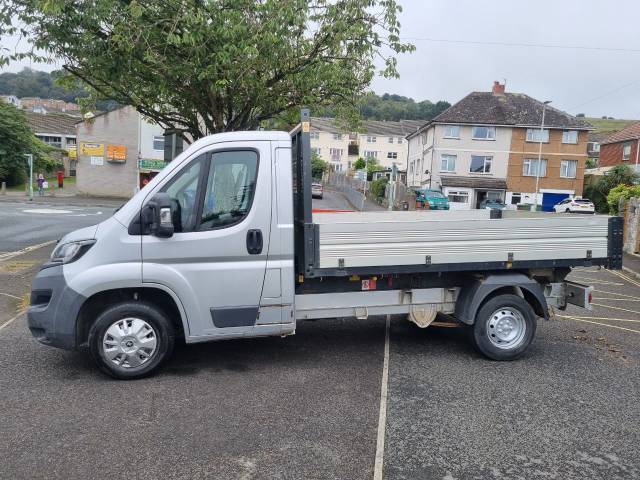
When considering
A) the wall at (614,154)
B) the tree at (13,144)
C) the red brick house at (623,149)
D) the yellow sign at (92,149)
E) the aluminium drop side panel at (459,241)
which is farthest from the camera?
the wall at (614,154)

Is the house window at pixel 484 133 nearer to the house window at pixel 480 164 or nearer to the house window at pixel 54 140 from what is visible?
the house window at pixel 480 164

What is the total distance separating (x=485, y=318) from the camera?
611cm

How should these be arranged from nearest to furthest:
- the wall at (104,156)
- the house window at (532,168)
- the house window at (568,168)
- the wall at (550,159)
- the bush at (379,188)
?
the wall at (104,156)
the bush at (379,188)
the wall at (550,159)
the house window at (568,168)
the house window at (532,168)

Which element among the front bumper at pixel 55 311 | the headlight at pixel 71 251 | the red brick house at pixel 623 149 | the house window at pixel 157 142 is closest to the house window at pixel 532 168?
the red brick house at pixel 623 149

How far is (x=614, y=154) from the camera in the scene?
55.2 meters

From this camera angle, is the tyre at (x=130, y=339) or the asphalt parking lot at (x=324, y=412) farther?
the tyre at (x=130, y=339)

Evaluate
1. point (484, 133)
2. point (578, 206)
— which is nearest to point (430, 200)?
point (578, 206)

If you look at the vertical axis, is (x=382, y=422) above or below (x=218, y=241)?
below

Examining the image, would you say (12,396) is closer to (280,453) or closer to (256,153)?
(280,453)

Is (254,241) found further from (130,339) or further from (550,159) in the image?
(550,159)

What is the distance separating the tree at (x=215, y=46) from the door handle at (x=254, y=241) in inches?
201

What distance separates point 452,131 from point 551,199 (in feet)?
37.9

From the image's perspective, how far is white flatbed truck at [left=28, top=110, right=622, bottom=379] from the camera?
205 inches

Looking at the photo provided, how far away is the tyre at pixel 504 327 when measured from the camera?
241 inches
